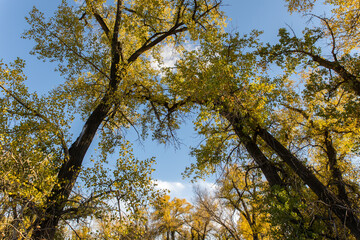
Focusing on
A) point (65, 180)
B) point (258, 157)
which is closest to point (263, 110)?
point (258, 157)

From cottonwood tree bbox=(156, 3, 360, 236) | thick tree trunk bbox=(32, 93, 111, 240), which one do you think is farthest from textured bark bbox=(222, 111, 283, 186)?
thick tree trunk bbox=(32, 93, 111, 240)

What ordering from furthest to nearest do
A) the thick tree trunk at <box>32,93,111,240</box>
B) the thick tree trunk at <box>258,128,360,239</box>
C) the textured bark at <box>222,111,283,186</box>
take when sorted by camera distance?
1. the textured bark at <box>222,111,283,186</box>
2. the thick tree trunk at <box>258,128,360,239</box>
3. the thick tree trunk at <box>32,93,111,240</box>

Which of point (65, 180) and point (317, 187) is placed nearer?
point (65, 180)

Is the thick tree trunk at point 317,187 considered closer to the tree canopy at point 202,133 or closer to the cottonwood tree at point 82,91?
the tree canopy at point 202,133

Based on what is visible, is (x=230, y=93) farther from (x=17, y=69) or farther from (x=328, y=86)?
(x=17, y=69)

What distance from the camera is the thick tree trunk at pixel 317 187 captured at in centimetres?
561

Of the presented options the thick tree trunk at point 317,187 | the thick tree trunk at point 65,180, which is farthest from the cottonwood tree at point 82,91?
the thick tree trunk at point 317,187

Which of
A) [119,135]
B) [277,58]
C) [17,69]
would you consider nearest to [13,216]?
[17,69]

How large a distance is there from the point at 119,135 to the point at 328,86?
7.68m

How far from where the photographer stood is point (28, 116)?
20.0ft

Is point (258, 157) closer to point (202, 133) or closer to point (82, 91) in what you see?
point (202, 133)

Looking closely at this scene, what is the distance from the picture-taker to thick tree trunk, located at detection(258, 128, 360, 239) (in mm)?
5609

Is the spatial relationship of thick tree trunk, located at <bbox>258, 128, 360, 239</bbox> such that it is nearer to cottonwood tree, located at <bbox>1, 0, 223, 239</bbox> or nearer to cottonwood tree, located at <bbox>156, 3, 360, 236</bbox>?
cottonwood tree, located at <bbox>156, 3, 360, 236</bbox>

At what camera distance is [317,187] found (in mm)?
6199
